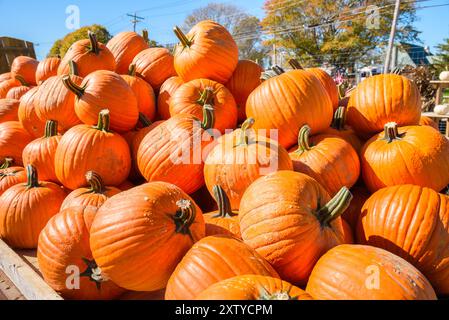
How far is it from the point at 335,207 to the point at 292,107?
2.98 ft

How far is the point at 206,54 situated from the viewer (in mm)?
2959

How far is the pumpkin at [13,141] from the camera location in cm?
319

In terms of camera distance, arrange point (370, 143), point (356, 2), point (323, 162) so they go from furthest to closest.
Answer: point (356, 2)
point (370, 143)
point (323, 162)

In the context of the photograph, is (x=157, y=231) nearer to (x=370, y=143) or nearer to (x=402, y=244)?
(x=402, y=244)

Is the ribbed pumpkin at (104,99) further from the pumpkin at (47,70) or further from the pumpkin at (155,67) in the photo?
the pumpkin at (47,70)

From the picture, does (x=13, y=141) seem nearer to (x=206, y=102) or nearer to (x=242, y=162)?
(x=206, y=102)

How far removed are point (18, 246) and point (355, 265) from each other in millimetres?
2241

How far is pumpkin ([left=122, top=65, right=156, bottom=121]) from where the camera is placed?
3084 millimetres

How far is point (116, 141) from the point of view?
98.0 inches

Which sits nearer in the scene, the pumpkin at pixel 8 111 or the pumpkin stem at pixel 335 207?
the pumpkin stem at pixel 335 207

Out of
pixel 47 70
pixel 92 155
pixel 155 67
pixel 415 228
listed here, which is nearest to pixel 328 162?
pixel 415 228

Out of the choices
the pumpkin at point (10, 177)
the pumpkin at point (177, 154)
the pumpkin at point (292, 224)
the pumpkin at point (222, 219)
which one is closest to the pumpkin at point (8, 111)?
the pumpkin at point (10, 177)

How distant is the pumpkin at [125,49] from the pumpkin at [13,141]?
1143 millimetres
